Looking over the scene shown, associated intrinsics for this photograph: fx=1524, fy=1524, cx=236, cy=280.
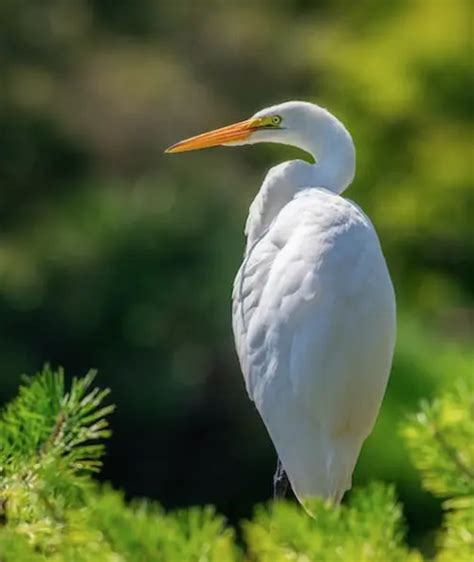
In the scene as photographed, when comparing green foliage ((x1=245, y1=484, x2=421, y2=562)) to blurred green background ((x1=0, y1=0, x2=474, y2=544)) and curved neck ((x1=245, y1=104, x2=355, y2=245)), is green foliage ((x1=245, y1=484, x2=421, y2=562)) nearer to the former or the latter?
curved neck ((x1=245, y1=104, x2=355, y2=245))

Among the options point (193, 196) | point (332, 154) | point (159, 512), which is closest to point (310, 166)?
point (332, 154)

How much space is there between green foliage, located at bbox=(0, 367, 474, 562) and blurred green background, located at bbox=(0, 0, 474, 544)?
3.08 meters

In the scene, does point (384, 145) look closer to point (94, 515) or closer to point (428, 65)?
point (428, 65)

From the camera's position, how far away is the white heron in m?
1.84

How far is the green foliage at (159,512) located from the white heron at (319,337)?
2.42 feet

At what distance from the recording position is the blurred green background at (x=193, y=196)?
6.17m

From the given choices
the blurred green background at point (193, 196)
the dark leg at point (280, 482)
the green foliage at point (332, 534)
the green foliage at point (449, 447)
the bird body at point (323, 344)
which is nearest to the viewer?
the green foliage at point (332, 534)

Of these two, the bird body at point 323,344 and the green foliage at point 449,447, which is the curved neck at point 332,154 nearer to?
the bird body at point 323,344

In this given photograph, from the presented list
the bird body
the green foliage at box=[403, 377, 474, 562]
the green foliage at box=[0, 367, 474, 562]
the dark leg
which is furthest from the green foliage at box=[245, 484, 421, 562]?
the dark leg

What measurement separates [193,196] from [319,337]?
5.53 m

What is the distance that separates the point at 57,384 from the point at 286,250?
91 cm

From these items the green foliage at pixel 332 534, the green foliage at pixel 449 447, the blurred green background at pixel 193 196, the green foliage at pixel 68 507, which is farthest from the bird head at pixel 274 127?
the blurred green background at pixel 193 196

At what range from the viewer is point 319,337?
1828 mm

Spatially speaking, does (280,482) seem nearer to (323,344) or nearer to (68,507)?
(323,344)
